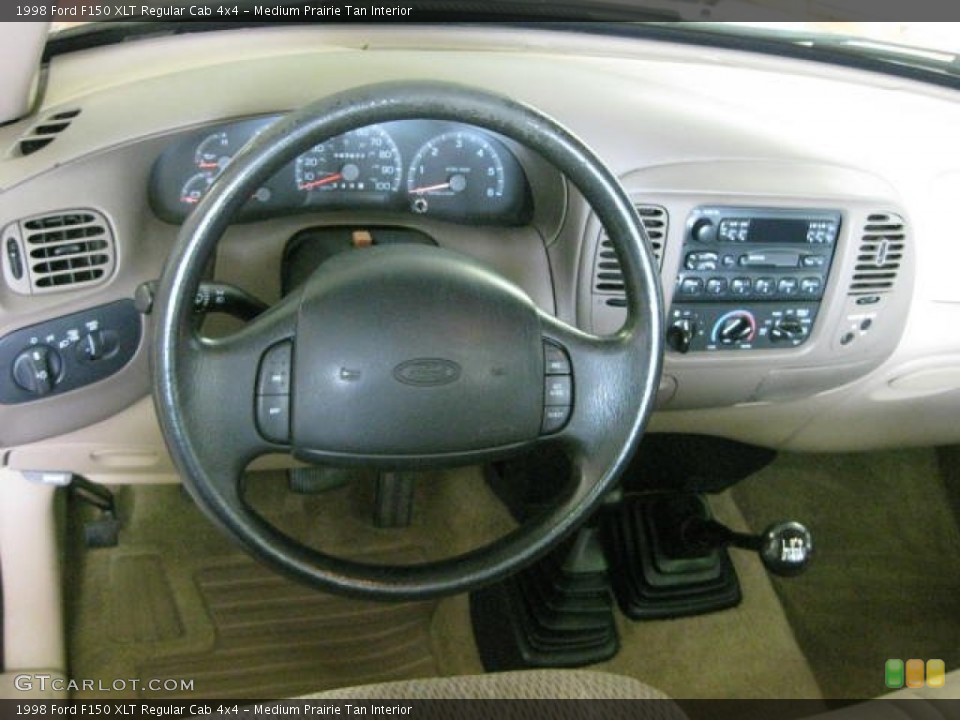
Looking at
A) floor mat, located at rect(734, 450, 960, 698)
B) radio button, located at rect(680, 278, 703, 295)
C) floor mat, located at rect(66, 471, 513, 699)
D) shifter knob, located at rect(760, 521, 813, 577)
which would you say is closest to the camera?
radio button, located at rect(680, 278, 703, 295)

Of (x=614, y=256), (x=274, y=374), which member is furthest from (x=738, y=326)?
(x=274, y=374)

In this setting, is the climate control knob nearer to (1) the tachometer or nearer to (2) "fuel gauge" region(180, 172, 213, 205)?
(2) "fuel gauge" region(180, 172, 213, 205)

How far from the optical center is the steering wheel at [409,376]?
889mm

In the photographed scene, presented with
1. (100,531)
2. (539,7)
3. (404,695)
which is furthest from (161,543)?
(539,7)

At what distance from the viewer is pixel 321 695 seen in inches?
36.0

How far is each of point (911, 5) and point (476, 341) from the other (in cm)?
108

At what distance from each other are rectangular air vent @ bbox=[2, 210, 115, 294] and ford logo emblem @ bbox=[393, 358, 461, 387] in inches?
16.8

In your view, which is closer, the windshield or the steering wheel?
the steering wheel

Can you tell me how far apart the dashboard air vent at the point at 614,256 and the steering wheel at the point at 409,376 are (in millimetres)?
284

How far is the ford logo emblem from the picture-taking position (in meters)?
0.92

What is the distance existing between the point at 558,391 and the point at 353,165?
0.40m

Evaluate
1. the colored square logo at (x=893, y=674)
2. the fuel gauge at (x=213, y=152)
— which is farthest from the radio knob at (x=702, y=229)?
the colored square logo at (x=893, y=674)

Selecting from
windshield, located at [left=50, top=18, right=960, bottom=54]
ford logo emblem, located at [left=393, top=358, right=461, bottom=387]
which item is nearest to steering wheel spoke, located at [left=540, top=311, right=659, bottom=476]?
ford logo emblem, located at [left=393, top=358, right=461, bottom=387]

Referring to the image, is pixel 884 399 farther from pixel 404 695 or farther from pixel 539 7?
pixel 404 695
